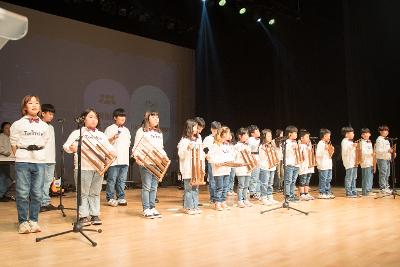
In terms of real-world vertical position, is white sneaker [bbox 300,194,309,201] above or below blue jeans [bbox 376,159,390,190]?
below

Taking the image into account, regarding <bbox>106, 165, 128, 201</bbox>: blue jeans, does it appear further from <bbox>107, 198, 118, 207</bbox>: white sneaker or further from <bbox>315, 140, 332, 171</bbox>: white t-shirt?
<bbox>315, 140, 332, 171</bbox>: white t-shirt

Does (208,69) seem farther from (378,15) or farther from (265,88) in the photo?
(378,15)

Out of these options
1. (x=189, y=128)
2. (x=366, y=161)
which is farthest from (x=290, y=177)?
(x=189, y=128)

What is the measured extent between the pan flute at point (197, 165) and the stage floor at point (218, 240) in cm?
48

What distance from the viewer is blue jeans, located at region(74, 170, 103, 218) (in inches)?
185

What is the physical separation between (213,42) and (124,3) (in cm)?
319

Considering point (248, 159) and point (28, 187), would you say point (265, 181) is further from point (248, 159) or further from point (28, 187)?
point (28, 187)

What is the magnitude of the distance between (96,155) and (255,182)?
366cm

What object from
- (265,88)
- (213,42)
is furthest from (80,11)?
(265,88)

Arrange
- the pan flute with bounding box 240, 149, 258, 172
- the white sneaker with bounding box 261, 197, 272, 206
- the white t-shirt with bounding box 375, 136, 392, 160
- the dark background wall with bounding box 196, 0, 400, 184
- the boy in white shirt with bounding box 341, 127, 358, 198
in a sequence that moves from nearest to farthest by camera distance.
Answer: the pan flute with bounding box 240, 149, 258, 172
the white sneaker with bounding box 261, 197, 272, 206
the boy in white shirt with bounding box 341, 127, 358, 198
the white t-shirt with bounding box 375, 136, 392, 160
the dark background wall with bounding box 196, 0, 400, 184

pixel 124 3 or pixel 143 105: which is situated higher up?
pixel 124 3

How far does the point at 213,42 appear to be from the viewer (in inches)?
488

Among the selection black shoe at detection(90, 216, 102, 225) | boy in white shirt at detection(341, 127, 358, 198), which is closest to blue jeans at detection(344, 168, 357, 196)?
boy in white shirt at detection(341, 127, 358, 198)

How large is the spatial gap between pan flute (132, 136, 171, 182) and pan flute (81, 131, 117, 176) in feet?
2.27
